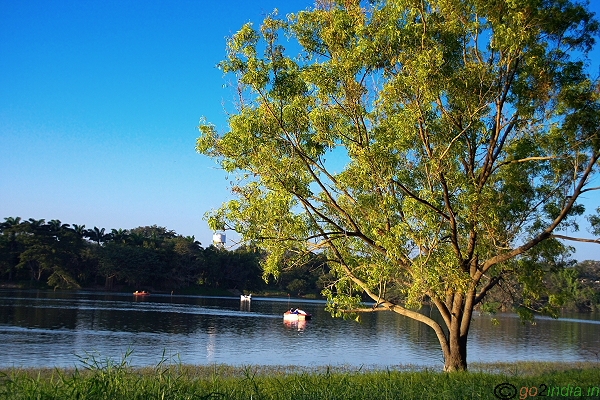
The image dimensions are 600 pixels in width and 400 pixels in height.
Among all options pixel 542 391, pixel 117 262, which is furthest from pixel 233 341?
pixel 117 262

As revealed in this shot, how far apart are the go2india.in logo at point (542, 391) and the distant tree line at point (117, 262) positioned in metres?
57.2

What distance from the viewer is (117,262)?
8994 cm

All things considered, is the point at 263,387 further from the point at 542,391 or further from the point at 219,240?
the point at 219,240

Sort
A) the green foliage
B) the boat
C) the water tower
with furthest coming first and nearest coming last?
1. the boat
2. the water tower
3. the green foliage

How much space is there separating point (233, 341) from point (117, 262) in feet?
197

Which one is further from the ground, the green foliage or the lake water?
the green foliage

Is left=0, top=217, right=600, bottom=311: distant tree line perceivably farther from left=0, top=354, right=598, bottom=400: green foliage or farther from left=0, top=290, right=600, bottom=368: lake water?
left=0, top=354, right=598, bottom=400: green foliage

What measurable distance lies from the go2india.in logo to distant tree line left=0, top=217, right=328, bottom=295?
57151mm

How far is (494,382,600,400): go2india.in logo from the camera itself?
10.2 meters

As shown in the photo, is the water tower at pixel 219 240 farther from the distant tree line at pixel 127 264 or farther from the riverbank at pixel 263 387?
the distant tree line at pixel 127 264

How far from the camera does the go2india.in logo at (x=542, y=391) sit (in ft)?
33.6

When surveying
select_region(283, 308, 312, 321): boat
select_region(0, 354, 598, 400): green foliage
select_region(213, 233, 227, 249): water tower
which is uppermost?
select_region(213, 233, 227, 249): water tower

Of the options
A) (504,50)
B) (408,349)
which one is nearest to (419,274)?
(504,50)

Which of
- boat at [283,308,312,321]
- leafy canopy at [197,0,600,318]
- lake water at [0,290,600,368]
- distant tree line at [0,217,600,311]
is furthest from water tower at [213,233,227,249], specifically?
→ distant tree line at [0,217,600,311]
